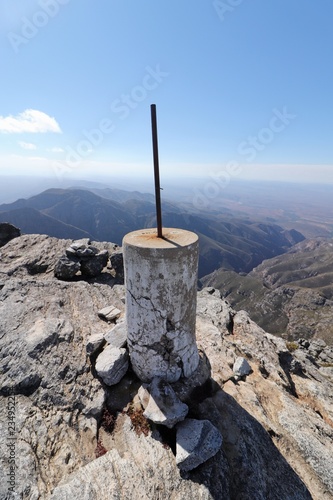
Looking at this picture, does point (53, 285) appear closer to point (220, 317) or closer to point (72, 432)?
point (72, 432)

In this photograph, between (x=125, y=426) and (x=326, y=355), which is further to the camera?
(x=326, y=355)

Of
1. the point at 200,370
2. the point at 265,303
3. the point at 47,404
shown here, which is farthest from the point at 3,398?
the point at 265,303

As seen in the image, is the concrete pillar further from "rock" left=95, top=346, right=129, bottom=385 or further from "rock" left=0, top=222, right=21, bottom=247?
"rock" left=0, top=222, right=21, bottom=247

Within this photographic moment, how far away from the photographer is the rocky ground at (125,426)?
605cm

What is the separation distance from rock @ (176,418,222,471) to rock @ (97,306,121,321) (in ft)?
20.6

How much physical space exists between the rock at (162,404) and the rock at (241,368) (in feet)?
13.3

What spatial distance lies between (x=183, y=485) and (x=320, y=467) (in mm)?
4759

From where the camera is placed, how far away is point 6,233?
25453mm

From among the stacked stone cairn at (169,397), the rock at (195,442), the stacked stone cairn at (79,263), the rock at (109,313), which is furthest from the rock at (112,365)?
the stacked stone cairn at (79,263)

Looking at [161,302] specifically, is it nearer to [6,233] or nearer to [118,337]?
[118,337]

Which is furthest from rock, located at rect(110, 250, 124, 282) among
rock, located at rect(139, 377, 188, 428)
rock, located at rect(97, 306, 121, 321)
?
rock, located at rect(139, 377, 188, 428)

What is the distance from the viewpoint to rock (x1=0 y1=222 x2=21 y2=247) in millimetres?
25161

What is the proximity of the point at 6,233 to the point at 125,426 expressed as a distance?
81.8 feet

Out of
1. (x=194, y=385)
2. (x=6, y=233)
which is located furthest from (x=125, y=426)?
(x=6, y=233)
